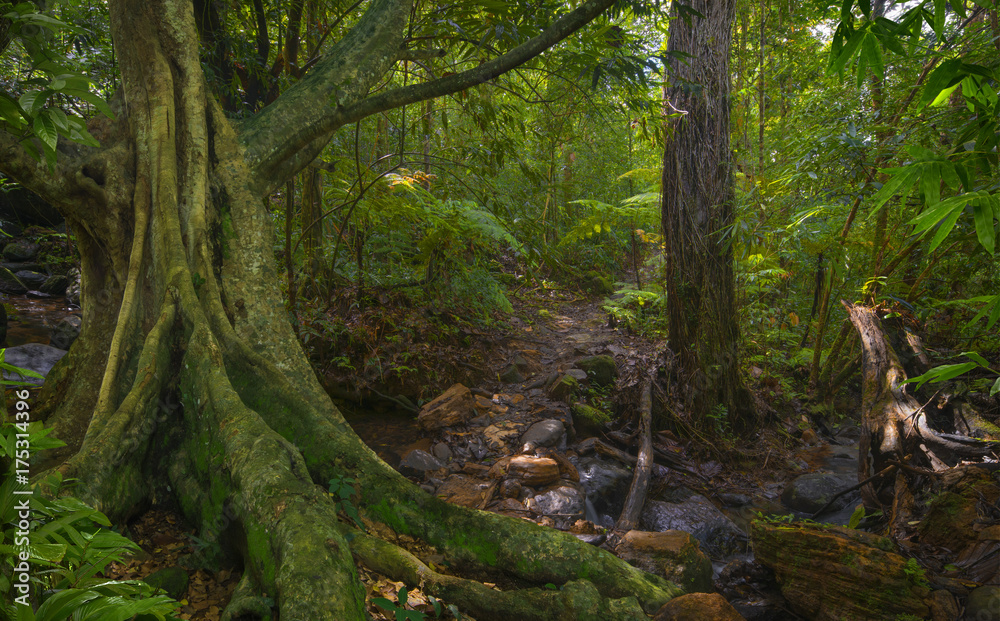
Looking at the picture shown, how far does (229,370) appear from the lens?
325 centimetres

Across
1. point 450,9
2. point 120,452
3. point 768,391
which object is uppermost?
point 450,9

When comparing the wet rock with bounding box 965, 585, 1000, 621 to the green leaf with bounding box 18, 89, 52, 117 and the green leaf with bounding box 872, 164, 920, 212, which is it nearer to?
the green leaf with bounding box 872, 164, 920, 212

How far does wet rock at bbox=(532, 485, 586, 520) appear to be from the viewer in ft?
15.1

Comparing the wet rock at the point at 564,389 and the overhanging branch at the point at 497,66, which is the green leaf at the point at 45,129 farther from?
the wet rock at the point at 564,389

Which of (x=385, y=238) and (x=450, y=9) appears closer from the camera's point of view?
(x=450, y=9)

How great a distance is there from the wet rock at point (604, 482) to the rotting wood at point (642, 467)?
149 millimetres

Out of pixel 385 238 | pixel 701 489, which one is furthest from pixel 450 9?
pixel 701 489

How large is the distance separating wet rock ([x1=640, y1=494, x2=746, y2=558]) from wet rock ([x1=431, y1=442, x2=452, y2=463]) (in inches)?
80.8

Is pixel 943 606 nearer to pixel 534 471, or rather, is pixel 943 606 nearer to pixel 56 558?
pixel 534 471

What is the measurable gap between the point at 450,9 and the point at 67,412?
4.28 meters

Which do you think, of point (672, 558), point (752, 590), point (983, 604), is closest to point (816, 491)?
point (752, 590)

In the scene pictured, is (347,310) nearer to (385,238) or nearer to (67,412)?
(385,238)

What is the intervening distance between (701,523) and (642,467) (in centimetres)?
73

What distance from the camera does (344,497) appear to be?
107 inches
